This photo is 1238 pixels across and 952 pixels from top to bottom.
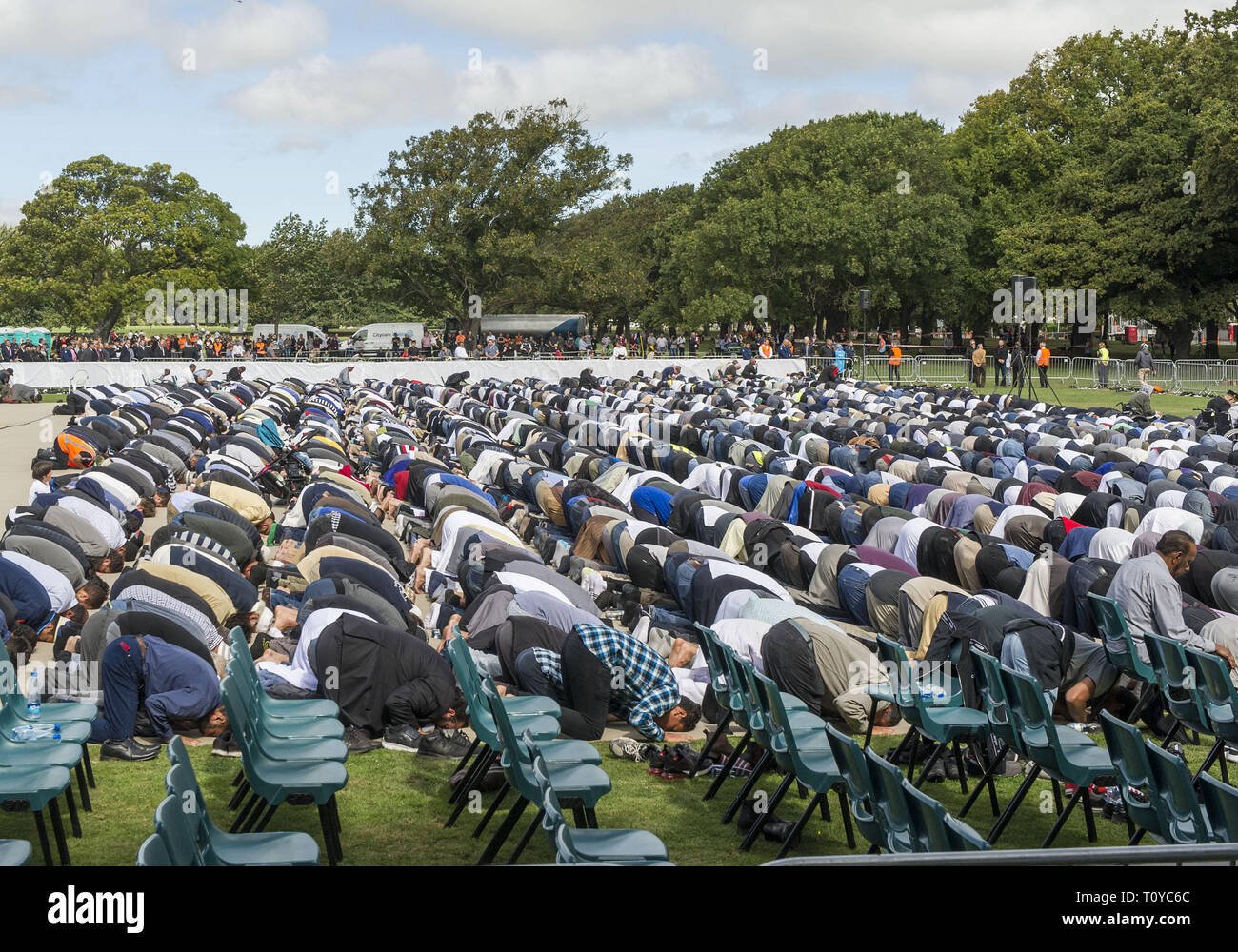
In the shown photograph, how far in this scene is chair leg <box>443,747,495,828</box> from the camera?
6957 mm

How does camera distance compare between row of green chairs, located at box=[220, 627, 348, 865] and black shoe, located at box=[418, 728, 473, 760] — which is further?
black shoe, located at box=[418, 728, 473, 760]

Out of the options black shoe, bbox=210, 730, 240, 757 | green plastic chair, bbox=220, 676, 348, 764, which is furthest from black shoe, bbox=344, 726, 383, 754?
green plastic chair, bbox=220, 676, 348, 764

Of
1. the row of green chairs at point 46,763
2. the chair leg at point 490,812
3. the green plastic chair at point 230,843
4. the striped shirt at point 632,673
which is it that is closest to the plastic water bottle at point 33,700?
the row of green chairs at point 46,763

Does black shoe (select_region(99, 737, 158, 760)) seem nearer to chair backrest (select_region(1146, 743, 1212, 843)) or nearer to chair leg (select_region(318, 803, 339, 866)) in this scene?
chair leg (select_region(318, 803, 339, 866))

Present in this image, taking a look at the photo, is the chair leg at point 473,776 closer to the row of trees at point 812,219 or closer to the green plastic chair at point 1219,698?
the green plastic chair at point 1219,698

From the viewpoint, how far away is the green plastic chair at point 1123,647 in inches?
337

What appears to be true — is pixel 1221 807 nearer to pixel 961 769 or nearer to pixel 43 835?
pixel 961 769

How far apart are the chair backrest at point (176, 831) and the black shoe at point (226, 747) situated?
3453 mm

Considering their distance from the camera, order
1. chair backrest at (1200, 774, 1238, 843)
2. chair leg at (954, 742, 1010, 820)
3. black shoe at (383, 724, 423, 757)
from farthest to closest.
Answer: black shoe at (383, 724, 423, 757) → chair leg at (954, 742, 1010, 820) → chair backrest at (1200, 774, 1238, 843)

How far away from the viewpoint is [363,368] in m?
41.7

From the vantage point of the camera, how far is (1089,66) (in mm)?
59938

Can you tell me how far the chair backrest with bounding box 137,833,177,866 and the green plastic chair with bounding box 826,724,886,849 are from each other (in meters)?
2.99
